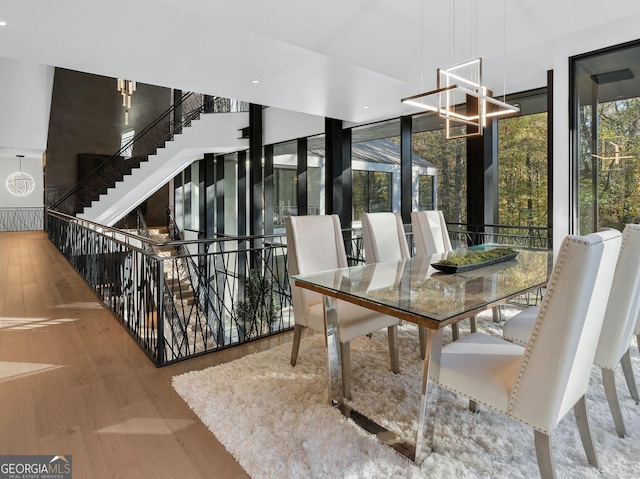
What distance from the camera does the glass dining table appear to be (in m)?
1.66

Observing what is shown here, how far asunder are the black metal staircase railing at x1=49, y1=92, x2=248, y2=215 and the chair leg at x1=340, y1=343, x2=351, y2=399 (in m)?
6.95

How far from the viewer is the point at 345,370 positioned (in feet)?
7.14

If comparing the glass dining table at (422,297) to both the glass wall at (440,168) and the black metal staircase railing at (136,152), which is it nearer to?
the glass wall at (440,168)

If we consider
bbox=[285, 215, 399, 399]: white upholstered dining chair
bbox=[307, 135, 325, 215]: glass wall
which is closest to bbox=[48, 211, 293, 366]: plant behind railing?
bbox=[285, 215, 399, 399]: white upholstered dining chair

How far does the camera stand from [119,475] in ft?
5.28

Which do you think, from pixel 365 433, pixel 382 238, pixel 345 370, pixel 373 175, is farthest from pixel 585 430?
pixel 373 175

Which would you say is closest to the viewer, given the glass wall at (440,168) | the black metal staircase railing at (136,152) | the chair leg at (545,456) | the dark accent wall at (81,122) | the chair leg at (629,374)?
the chair leg at (545,456)

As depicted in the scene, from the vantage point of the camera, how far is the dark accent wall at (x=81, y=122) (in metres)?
10.8

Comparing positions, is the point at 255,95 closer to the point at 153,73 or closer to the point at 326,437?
the point at 153,73

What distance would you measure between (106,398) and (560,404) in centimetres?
227


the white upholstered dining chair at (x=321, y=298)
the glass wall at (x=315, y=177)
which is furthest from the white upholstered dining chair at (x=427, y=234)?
the glass wall at (x=315, y=177)

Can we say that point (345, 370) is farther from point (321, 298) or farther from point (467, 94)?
point (467, 94)

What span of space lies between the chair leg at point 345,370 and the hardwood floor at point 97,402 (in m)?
0.71

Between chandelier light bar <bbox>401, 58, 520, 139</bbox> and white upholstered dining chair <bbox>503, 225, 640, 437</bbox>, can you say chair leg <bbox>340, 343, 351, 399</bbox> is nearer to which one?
white upholstered dining chair <bbox>503, 225, 640, 437</bbox>
